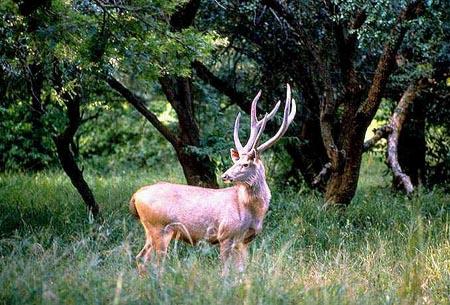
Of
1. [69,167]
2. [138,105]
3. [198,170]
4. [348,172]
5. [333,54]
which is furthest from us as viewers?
[333,54]

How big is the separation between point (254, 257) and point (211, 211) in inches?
34.8

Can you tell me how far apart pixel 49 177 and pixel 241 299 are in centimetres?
→ 996

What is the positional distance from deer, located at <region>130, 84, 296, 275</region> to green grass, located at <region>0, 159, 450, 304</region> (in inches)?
8.0

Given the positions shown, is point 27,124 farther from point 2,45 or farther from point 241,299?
point 241,299

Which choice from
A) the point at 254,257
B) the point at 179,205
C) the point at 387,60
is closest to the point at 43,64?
the point at 179,205

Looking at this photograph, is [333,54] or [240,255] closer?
[240,255]

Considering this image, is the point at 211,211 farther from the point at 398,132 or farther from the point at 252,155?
the point at 398,132

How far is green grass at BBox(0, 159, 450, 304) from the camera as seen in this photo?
213 inches

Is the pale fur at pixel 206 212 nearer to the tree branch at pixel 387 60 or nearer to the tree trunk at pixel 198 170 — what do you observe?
the tree branch at pixel 387 60

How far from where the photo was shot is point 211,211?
741 cm

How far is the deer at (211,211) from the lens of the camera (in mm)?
7293

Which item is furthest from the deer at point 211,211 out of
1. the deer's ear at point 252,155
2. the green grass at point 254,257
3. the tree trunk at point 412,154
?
the tree trunk at point 412,154

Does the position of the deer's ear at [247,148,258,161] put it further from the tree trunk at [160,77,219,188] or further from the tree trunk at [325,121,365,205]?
the tree trunk at [160,77,219,188]

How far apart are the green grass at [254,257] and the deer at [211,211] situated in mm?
203
